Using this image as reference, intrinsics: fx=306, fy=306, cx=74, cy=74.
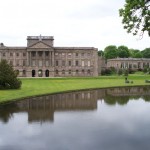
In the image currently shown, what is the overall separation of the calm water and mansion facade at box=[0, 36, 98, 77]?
75750 millimetres

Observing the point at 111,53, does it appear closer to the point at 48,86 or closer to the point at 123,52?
the point at 123,52

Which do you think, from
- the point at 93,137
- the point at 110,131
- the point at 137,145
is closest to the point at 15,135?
the point at 93,137

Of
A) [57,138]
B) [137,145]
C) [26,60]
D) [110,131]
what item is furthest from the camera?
[26,60]

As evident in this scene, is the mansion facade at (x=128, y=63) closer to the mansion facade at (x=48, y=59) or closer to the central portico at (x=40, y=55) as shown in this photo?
the mansion facade at (x=48, y=59)

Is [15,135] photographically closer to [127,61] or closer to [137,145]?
[137,145]

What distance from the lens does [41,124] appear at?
57.0 feet

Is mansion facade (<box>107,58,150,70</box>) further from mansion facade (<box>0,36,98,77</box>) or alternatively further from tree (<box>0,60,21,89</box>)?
tree (<box>0,60,21,89</box>)

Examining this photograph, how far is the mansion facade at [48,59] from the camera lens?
99.0 metres

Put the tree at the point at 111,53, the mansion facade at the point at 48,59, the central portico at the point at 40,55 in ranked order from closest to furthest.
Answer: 1. the central portico at the point at 40,55
2. the mansion facade at the point at 48,59
3. the tree at the point at 111,53

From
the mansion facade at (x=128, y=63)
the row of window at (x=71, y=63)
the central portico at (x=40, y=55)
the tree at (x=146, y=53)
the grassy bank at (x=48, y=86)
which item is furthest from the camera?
the tree at (x=146, y=53)

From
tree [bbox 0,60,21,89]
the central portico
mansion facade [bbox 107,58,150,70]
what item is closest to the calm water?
tree [bbox 0,60,21,89]

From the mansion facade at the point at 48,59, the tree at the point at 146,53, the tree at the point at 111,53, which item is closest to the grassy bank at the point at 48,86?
the mansion facade at the point at 48,59

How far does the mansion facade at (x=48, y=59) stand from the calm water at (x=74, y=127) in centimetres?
7575

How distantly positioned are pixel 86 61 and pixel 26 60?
65.4 ft
